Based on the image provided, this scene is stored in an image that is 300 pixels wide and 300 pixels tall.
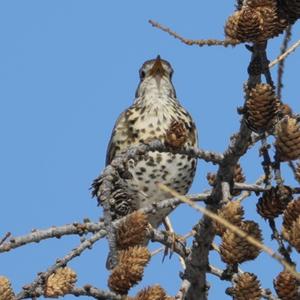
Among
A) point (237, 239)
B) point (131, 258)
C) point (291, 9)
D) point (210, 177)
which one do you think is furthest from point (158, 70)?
point (131, 258)

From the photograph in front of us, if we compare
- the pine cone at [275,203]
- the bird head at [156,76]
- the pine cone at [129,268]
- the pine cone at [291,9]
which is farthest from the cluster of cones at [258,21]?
the bird head at [156,76]

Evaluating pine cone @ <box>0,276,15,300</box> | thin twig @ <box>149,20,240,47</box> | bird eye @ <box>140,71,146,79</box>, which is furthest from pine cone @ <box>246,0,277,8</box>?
bird eye @ <box>140,71,146,79</box>

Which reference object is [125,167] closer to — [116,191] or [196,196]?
[116,191]

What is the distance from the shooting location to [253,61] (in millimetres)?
2570

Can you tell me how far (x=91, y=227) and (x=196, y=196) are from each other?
0.38 metres

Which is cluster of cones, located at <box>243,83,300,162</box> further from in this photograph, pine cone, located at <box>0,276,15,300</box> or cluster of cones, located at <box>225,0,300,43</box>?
pine cone, located at <box>0,276,15,300</box>

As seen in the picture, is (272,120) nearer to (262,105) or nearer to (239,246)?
(262,105)

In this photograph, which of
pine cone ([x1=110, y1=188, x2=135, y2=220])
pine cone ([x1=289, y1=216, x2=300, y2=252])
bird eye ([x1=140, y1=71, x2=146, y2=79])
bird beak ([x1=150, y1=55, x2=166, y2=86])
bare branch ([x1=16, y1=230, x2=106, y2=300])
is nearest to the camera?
pine cone ([x1=289, y1=216, x2=300, y2=252])

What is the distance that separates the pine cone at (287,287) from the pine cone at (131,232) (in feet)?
1.31

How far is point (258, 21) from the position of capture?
7.88ft

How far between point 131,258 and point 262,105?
62cm

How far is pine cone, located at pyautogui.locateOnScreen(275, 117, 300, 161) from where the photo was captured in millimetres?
2412

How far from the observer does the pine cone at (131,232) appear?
7.51 feet

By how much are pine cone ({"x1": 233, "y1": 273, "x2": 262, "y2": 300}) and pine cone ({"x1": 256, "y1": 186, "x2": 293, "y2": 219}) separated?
20cm
